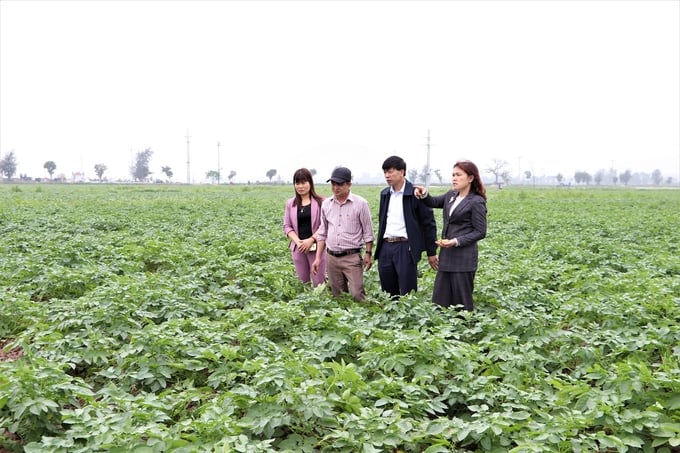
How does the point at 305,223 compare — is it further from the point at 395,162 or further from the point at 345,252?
the point at 395,162

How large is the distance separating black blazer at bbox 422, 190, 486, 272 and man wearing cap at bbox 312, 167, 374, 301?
76 cm

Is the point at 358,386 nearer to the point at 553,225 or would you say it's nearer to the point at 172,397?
the point at 172,397

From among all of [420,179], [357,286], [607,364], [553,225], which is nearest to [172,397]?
[357,286]

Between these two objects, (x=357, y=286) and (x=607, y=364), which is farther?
(x=357, y=286)

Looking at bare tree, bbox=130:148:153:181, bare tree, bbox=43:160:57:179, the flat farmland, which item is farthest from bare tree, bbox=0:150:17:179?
the flat farmland

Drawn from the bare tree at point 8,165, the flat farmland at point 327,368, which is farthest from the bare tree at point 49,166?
the flat farmland at point 327,368

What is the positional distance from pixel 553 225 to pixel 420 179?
148m

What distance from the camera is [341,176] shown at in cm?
526

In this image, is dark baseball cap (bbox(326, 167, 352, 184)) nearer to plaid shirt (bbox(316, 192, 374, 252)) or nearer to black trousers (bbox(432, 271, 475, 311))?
plaid shirt (bbox(316, 192, 374, 252))

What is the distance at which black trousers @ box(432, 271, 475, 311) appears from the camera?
521 cm

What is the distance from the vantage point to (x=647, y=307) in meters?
5.59

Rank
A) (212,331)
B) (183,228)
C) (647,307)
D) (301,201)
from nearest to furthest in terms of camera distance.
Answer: (212,331), (647,307), (301,201), (183,228)

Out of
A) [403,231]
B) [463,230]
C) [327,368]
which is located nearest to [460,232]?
[463,230]

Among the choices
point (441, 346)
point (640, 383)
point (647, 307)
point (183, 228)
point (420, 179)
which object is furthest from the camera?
point (420, 179)
